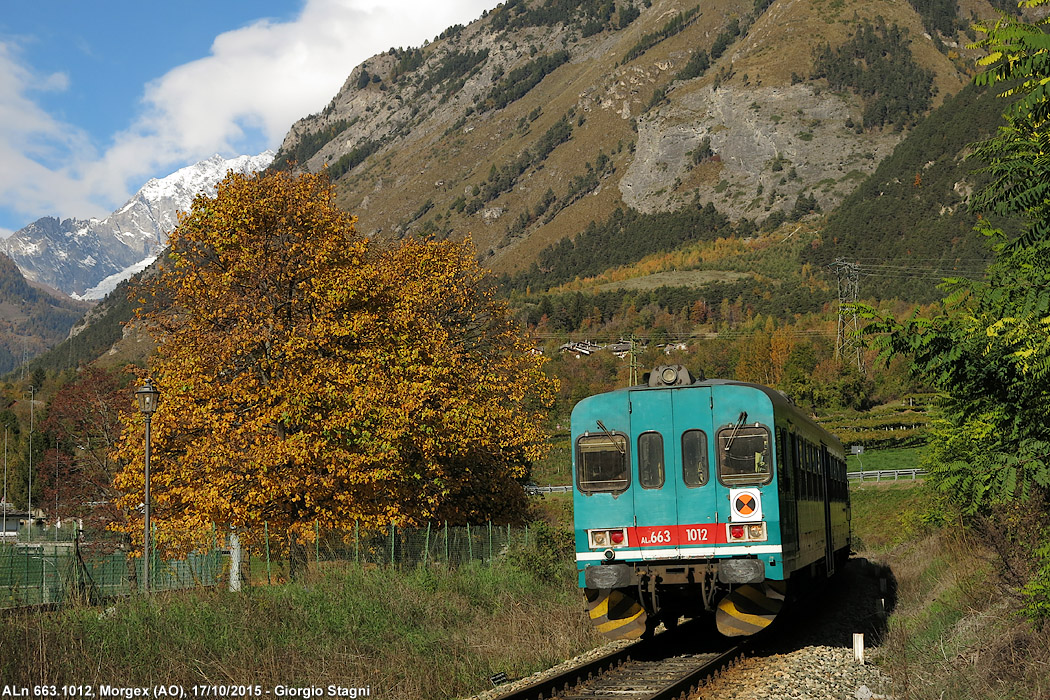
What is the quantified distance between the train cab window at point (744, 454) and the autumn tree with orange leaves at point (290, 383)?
1127 centimetres

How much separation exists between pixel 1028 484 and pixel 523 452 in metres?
23.0

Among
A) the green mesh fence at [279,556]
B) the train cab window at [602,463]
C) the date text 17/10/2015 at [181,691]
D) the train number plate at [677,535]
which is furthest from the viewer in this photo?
the green mesh fence at [279,556]

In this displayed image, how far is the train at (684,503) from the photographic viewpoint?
14016 mm

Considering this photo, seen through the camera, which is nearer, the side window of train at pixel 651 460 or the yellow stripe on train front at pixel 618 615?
the side window of train at pixel 651 460

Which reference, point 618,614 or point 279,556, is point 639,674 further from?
point 279,556

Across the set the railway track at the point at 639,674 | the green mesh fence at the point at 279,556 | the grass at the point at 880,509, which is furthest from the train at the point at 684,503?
the grass at the point at 880,509

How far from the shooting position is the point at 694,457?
14469mm

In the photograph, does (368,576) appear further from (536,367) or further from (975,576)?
(536,367)

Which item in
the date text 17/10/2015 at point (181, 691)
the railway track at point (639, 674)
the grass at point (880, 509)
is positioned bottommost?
the grass at point (880, 509)

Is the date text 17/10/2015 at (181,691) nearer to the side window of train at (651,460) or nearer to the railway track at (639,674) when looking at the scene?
the railway track at (639,674)

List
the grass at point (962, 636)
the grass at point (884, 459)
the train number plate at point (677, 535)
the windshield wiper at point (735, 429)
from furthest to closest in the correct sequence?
1. the grass at point (884, 459)
2. the windshield wiper at point (735, 429)
3. the train number plate at point (677, 535)
4. the grass at point (962, 636)

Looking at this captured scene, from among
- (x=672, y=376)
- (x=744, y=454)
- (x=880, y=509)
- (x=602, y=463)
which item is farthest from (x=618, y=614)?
(x=880, y=509)

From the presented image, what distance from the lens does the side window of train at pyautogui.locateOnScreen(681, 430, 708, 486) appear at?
1438cm

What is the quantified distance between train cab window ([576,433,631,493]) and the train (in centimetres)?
1
